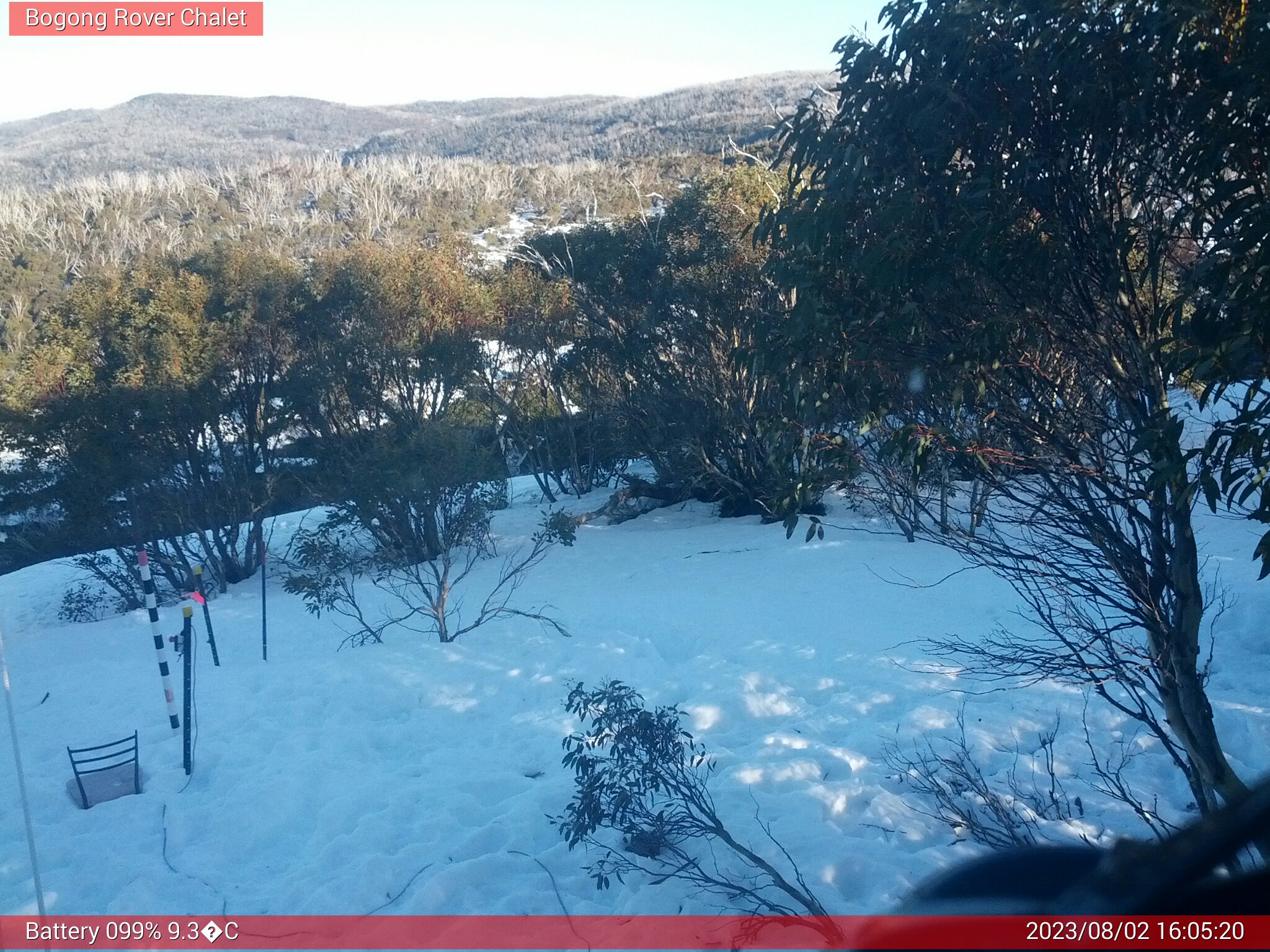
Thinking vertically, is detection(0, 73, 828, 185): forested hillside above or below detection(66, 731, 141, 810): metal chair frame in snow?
above

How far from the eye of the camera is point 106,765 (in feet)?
19.8

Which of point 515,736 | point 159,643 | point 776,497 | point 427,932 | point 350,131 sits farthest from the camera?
point 350,131

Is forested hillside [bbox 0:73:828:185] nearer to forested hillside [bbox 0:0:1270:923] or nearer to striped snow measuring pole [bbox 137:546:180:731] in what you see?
forested hillside [bbox 0:0:1270:923]

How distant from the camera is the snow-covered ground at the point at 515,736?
4125 mm

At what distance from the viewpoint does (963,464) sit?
4449 mm

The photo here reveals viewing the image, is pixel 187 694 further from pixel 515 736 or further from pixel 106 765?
pixel 515 736

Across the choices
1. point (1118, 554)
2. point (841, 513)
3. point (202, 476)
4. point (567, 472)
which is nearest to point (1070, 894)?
point (1118, 554)

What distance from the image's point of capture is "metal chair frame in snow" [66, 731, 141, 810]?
521cm

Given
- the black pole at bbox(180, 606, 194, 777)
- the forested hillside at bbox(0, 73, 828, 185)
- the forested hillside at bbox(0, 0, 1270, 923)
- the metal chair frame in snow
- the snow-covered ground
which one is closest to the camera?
the forested hillside at bbox(0, 0, 1270, 923)

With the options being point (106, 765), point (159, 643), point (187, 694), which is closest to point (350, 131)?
point (159, 643)

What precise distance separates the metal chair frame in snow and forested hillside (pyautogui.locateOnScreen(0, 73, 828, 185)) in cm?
3884

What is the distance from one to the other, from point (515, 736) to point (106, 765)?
2.82m

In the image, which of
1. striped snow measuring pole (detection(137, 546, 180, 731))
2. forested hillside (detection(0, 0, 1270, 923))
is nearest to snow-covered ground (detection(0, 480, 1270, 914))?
forested hillside (detection(0, 0, 1270, 923))

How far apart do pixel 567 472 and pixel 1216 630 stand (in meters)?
13.4
